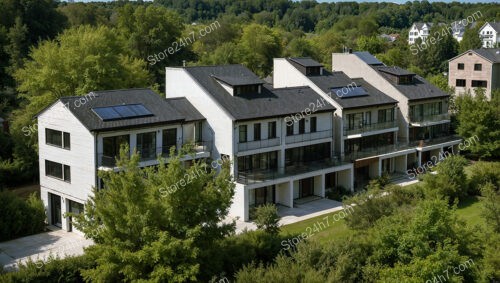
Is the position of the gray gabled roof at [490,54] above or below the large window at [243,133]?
above

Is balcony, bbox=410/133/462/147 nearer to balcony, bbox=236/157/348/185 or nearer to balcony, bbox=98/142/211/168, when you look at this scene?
balcony, bbox=236/157/348/185

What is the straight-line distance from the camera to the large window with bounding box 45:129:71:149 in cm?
3428

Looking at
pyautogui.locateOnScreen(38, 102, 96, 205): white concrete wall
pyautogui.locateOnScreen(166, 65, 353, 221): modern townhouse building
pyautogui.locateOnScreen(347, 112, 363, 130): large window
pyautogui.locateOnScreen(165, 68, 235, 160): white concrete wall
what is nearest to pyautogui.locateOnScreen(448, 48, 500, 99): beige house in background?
pyautogui.locateOnScreen(347, 112, 363, 130): large window

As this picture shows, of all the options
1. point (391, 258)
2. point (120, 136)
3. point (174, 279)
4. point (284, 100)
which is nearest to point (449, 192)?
point (284, 100)

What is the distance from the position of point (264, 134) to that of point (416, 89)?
19.3m

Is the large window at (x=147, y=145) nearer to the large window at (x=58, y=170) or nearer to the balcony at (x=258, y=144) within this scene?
the large window at (x=58, y=170)

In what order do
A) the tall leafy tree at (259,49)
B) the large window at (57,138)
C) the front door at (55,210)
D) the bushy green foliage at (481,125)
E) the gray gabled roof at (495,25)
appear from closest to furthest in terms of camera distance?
the large window at (57,138) < the front door at (55,210) < the bushy green foliage at (481,125) < the tall leafy tree at (259,49) < the gray gabled roof at (495,25)

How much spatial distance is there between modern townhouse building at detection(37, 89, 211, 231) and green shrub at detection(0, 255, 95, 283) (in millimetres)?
7468

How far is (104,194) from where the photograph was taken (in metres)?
23.2

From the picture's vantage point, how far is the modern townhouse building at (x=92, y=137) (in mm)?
32969

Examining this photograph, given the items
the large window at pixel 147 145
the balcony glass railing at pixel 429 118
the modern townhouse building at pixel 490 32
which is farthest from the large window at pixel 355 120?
the modern townhouse building at pixel 490 32

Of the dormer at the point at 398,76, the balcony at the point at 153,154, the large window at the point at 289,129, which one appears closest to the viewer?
the balcony at the point at 153,154

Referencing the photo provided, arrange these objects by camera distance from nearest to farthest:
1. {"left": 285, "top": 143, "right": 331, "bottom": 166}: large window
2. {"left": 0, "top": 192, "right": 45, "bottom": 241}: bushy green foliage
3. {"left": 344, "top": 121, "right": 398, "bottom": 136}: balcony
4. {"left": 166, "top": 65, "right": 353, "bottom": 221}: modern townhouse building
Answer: {"left": 0, "top": 192, "right": 45, "bottom": 241}: bushy green foliage < {"left": 166, "top": 65, "right": 353, "bottom": 221}: modern townhouse building < {"left": 285, "top": 143, "right": 331, "bottom": 166}: large window < {"left": 344, "top": 121, "right": 398, "bottom": 136}: balcony

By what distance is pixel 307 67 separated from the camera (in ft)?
153
